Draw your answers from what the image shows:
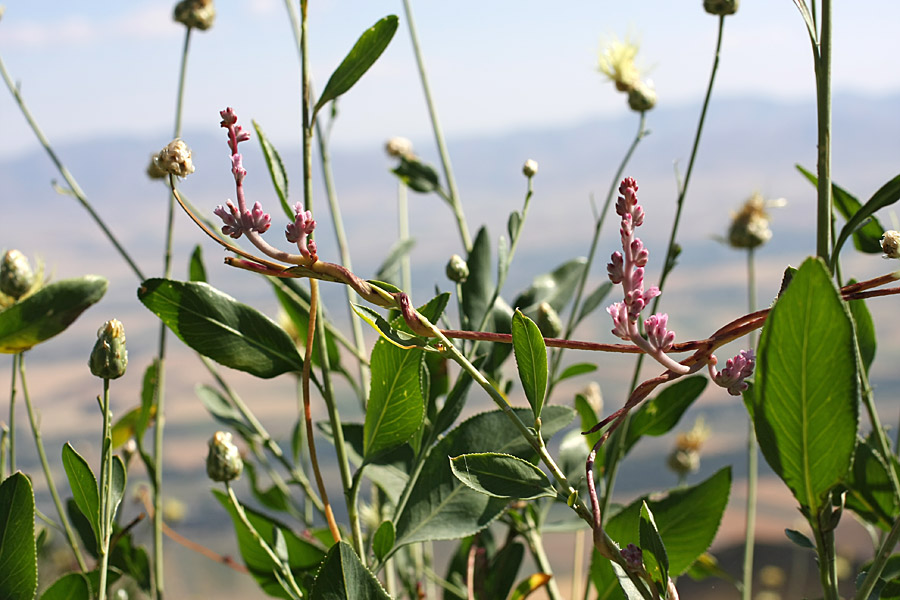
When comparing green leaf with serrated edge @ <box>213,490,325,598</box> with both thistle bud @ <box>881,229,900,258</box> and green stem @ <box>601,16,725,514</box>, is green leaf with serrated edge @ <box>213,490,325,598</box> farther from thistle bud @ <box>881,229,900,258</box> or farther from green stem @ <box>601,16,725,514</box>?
thistle bud @ <box>881,229,900,258</box>

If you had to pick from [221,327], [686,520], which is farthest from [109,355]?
[686,520]

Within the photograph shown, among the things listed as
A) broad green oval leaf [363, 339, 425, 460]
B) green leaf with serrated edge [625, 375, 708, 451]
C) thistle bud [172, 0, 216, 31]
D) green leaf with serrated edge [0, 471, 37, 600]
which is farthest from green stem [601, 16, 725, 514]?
thistle bud [172, 0, 216, 31]

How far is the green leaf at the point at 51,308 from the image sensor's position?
1.17ft

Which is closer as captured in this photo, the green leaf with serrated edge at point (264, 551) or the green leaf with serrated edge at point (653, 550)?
the green leaf with serrated edge at point (653, 550)

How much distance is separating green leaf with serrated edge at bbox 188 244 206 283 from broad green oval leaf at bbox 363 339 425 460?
5.1 inches

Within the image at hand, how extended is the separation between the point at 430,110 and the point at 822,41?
0.35 metres

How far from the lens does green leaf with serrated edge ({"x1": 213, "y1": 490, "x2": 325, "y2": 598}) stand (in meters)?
0.42

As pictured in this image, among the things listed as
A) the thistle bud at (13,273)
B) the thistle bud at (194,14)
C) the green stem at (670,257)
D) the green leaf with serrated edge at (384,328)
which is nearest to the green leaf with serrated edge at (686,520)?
the green stem at (670,257)

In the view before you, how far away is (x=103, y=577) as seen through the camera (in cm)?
33

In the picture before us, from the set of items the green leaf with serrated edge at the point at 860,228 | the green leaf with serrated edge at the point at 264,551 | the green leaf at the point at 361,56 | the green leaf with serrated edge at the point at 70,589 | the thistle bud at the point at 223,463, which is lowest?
the green leaf with serrated edge at the point at 264,551

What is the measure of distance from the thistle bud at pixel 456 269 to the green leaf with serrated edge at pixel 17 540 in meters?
0.20

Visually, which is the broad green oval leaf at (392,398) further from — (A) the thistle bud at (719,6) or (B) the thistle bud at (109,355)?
(A) the thistle bud at (719,6)

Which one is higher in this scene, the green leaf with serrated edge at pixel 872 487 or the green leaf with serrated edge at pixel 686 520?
the green leaf with serrated edge at pixel 872 487

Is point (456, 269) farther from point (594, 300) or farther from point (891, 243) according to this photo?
point (891, 243)
